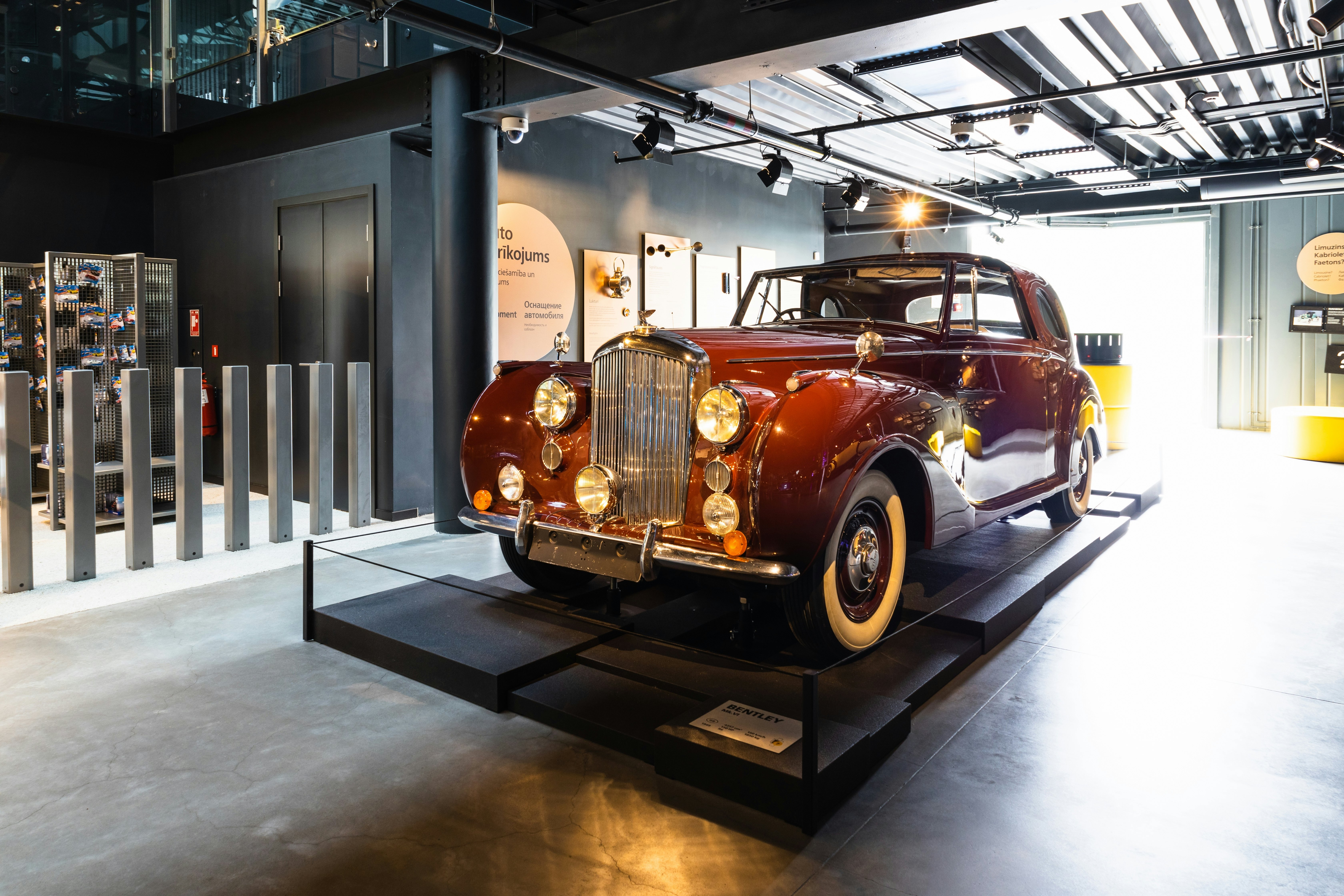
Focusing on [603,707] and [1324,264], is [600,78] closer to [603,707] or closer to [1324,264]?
[603,707]

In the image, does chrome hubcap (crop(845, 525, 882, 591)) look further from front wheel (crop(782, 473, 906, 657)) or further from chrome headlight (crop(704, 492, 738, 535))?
chrome headlight (crop(704, 492, 738, 535))

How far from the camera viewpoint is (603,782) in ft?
7.82

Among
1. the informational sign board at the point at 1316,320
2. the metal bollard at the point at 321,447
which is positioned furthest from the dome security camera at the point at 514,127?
the informational sign board at the point at 1316,320

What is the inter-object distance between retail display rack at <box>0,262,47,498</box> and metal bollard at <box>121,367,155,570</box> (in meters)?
2.08

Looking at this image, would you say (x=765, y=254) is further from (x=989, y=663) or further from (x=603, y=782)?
(x=603, y=782)

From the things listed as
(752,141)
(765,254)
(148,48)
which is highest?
(148,48)

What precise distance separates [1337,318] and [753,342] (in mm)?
11358

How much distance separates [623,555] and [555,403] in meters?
0.71

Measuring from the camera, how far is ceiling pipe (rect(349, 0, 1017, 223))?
3793 mm

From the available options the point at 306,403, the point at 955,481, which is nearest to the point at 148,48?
the point at 306,403

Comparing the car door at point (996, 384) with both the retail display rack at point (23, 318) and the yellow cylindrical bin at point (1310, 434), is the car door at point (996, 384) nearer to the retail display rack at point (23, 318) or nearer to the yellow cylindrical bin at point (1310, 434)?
the retail display rack at point (23, 318)

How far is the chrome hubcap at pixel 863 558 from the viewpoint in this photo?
2916 millimetres

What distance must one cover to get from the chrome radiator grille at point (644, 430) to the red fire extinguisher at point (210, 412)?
5.44 meters

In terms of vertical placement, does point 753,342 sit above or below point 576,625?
above
